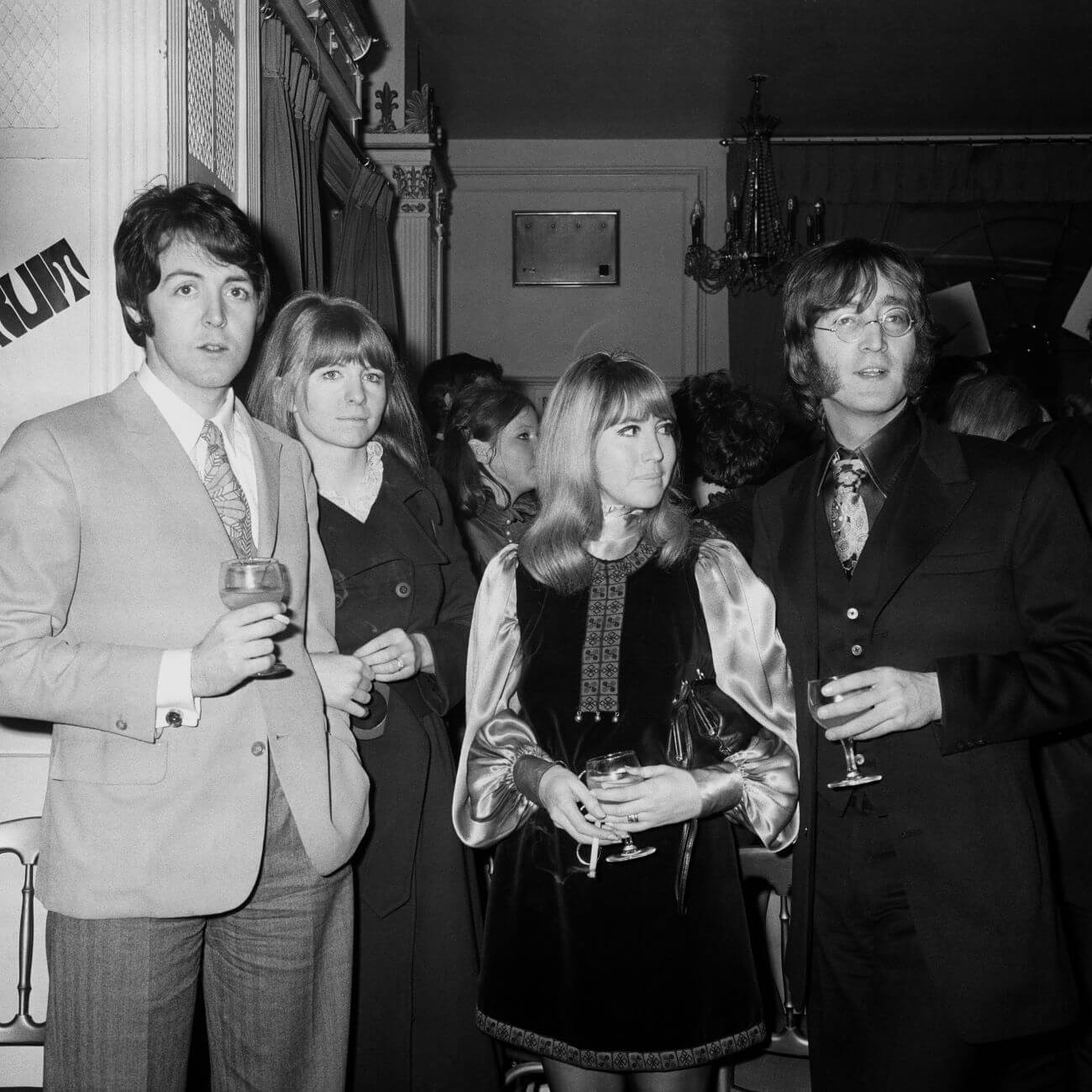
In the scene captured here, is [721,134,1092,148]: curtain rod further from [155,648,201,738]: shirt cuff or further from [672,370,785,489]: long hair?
[155,648,201,738]: shirt cuff

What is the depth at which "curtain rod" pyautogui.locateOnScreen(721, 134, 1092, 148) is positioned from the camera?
354 inches

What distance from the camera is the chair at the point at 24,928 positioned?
6.96ft

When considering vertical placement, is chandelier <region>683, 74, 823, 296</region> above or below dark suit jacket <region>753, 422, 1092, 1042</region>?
above

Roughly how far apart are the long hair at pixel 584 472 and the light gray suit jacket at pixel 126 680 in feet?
1.91

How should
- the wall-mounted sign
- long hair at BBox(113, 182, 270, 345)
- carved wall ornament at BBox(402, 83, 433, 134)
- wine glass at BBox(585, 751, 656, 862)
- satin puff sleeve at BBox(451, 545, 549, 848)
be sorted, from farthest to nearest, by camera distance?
carved wall ornament at BBox(402, 83, 433, 134) → the wall-mounted sign → satin puff sleeve at BBox(451, 545, 549, 848) → long hair at BBox(113, 182, 270, 345) → wine glass at BBox(585, 751, 656, 862)

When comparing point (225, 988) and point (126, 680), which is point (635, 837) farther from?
point (126, 680)

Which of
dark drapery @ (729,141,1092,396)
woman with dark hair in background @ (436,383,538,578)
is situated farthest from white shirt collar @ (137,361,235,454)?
dark drapery @ (729,141,1092,396)

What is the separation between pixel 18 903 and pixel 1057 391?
29.1 ft

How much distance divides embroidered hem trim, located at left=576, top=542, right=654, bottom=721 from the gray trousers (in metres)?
0.55

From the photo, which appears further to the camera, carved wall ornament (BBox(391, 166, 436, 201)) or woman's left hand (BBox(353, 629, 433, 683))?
carved wall ornament (BBox(391, 166, 436, 201))

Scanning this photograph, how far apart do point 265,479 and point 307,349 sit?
0.45 m

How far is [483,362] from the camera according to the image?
15.3 feet

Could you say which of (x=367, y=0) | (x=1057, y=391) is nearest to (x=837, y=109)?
(x=1057, y=391)

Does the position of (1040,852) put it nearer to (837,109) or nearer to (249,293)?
(249,293)
